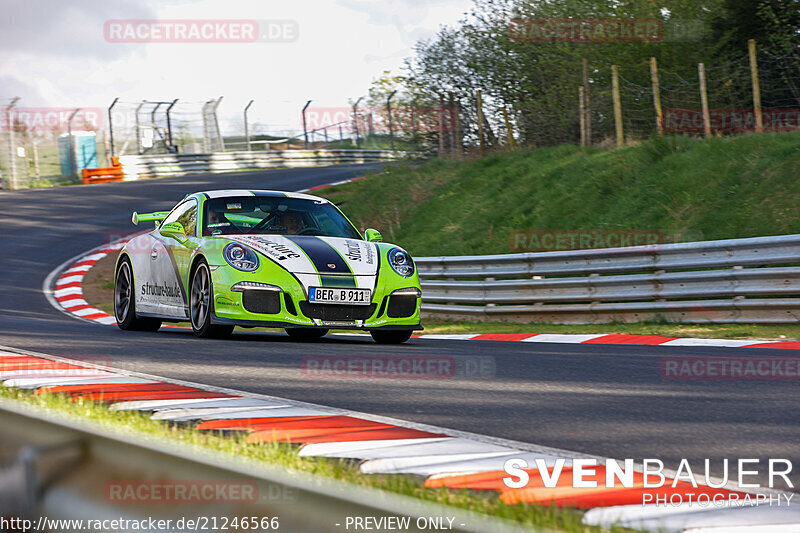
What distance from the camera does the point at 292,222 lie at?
905 cm

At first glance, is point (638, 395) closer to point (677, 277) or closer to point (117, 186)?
point (677, 277)

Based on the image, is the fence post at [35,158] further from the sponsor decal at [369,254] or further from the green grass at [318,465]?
the green grass at [318,465]

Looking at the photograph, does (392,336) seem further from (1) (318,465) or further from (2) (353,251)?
(1) (318,465)

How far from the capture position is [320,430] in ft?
13.1

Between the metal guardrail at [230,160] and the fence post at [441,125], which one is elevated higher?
the metal guardrail at [230,160]

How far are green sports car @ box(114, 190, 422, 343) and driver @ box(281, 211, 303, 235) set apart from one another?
11mm

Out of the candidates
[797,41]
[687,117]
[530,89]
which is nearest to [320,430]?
[687,117]

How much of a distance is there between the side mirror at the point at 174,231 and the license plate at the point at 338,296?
1.69 m

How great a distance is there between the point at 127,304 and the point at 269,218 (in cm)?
204

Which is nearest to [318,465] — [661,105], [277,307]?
[277,307]

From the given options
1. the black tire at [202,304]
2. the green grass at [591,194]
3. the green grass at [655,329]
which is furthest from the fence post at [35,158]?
the black tire at [202,304]

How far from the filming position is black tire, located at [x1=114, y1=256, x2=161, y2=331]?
9.85 meters

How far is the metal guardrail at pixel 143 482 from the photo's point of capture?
2018 mm

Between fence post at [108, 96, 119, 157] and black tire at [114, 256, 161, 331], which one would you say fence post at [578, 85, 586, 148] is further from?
Result: fence post at [108, 96, 119, 157]
